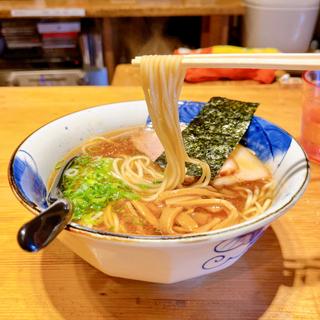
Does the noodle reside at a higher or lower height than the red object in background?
higher

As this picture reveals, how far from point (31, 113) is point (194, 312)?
3.06 ft

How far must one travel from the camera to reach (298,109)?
130cm

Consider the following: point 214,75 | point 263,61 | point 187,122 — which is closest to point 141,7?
point 214,75

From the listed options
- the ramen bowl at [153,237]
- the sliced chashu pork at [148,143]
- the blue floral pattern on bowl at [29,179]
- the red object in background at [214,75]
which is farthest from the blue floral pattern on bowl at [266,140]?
the red object in background at [214,75]

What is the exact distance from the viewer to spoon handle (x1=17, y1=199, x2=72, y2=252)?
0.46 meters

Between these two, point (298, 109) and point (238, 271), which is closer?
point (238, 271)

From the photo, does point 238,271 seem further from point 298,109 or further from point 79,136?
point 298,109

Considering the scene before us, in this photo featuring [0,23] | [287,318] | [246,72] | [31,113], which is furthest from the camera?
[0,23]

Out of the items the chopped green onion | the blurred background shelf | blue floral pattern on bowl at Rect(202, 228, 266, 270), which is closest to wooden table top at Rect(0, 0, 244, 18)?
the blurred background shelf

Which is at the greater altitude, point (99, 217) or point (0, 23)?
point (99, 217)

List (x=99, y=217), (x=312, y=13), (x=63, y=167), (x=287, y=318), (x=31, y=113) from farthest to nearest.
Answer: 1. (x=312, y=13)
2. (x=31, y=113)
3. (x=63, y=167)
4. (x=99, y=217)
5. (x=287, y=318)

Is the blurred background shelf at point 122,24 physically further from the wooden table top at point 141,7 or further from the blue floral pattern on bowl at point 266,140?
the blue floral pattern on bowl at point 266,140

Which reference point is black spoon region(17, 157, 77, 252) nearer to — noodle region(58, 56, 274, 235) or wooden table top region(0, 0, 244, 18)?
noodle region(58, 56, 274, 235)

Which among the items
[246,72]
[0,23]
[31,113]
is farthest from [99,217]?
[0,23]
